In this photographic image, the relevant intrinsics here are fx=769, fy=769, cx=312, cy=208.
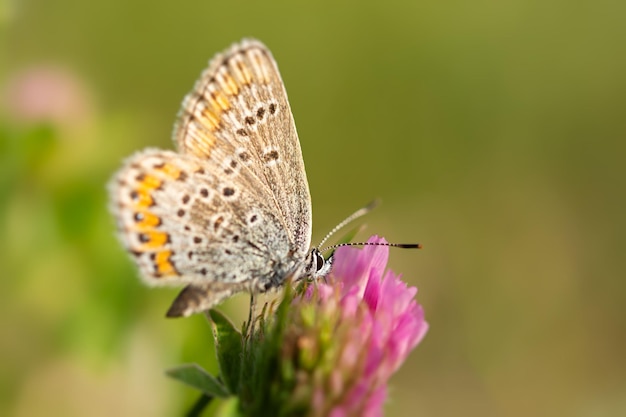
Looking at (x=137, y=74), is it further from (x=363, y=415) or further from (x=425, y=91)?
(x=363, y=415)

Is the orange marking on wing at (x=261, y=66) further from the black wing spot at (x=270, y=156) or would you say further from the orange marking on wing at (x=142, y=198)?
the orange marking on wing at (x=142, y=198)

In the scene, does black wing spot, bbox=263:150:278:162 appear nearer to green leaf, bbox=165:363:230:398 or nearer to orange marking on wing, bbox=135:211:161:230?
orange marking on wing, bbox=135:211:161:230

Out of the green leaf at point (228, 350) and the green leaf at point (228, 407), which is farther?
the green leaf at point (228, 350)

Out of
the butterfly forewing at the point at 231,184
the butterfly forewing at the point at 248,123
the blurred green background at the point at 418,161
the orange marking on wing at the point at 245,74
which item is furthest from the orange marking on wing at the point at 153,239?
the blurred green background at the point at 418,161

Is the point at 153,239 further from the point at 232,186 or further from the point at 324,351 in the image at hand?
the point at 324,351

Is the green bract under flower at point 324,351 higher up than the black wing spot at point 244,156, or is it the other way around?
the black wing spot at point 244,156

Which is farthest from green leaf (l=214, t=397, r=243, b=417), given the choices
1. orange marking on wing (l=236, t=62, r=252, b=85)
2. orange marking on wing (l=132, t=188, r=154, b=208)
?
orange marking on wing (l=236, t=62, r=252, b=85)
